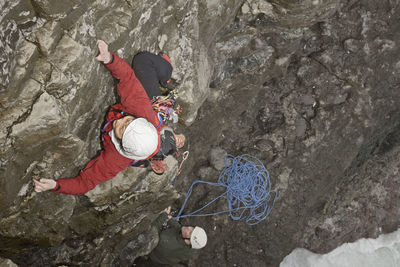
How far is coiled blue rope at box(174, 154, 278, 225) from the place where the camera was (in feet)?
15.9

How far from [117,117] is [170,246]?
2311mm

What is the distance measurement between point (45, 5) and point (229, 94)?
10.7ft

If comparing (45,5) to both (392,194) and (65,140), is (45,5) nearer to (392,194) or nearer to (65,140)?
(65,140)

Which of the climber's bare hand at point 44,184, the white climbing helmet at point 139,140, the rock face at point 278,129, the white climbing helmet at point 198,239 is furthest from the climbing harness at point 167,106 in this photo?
the white climbing helmet at point 198,239

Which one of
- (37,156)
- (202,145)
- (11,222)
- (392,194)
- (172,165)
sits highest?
(37,156)

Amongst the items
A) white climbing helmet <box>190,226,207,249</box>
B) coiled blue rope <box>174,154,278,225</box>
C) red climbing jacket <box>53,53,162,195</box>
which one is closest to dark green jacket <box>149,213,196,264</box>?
white climbing helmet <box>190,226,207,249</box>

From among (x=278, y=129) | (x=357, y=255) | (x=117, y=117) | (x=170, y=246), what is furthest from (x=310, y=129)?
(x=117, y=117)

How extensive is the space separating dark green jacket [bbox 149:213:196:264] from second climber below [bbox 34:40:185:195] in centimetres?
174

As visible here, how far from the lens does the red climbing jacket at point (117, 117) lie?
3.03 metres

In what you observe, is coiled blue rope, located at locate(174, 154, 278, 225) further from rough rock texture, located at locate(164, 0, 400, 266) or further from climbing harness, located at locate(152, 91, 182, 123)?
climbing harness, located at locate(152, 91, 182, 123)

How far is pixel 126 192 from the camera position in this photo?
12.5 feet

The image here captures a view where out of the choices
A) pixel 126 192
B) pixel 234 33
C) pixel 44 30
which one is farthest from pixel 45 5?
pixel 234 33

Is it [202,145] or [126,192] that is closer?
[126,192]

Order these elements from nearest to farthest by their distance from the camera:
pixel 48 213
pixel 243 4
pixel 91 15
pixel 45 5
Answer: pixel 45 5
pixel 91 15
pixel 48 213
pixel 243 4
